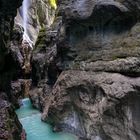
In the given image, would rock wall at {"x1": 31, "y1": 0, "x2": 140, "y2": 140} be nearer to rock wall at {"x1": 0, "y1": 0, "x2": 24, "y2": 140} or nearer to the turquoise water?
the turquoise water

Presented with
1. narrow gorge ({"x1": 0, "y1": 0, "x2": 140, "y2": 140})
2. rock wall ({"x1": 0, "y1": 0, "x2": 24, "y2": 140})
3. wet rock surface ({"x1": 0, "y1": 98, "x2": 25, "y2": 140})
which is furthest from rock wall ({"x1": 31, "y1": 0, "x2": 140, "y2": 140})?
wet rock surface ({"x1": 0, "y1": 98, "x2": 25, "y2": 140})

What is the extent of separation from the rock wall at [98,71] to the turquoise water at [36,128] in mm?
433

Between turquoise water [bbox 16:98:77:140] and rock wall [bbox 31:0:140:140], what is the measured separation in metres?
0.43

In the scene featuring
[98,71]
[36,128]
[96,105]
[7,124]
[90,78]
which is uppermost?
[98,71]

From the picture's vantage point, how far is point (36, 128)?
16797mm

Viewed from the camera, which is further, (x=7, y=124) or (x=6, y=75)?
(x=6, y=75)

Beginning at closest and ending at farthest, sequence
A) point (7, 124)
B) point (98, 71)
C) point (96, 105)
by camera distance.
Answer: point (7, 124)
point (96, 105)
point (98, 71)

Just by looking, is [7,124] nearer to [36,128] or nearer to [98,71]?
[98,71]

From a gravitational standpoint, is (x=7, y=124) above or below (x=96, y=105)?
below

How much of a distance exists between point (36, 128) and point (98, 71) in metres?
5.88

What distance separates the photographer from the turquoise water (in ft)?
49.5

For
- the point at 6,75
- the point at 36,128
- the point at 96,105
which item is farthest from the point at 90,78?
the point at 6,75

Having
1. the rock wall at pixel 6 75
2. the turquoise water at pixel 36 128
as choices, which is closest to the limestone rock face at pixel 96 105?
the turquoise water at pixel 36 128

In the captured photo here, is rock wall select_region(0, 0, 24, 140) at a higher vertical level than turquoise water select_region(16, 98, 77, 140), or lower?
higher
